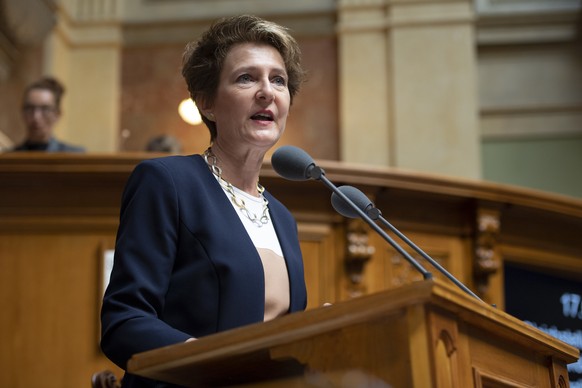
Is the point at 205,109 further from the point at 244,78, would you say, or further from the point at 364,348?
the point at 364,348

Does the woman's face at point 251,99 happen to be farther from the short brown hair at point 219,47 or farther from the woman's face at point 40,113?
the woman's face at point 40,113

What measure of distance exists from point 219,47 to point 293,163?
34cm

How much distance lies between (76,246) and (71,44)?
4.21 m

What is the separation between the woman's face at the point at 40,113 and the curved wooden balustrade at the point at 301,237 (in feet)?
4.18

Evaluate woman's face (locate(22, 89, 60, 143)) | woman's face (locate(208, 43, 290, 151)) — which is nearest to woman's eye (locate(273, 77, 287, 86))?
woman's face (locate(208, 43, 290, 151))

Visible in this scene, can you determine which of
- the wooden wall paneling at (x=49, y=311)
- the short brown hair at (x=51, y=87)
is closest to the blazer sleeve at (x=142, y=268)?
the wooden wall paneling at (x=49, y=311)

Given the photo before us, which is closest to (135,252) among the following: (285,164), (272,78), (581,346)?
(285,164)

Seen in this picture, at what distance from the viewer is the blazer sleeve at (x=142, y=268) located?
69.4 inches

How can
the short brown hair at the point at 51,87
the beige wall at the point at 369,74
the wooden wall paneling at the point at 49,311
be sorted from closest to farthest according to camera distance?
the wooden wall paneling at the point at 49,311 → the short brown hair at the point at 51,87 → the beige wall at the point at 369,74

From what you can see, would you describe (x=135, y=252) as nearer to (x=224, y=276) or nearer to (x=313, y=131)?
(x=224, y=276)

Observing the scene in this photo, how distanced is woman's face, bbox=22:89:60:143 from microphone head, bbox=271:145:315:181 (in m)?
3.55

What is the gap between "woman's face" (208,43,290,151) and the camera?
2.11 m

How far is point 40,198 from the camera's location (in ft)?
13.5

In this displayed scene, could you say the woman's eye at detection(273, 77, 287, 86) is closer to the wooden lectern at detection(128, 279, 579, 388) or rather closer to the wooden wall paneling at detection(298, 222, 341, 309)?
the wooden lectern at detection(128, 279, 579, 388)
